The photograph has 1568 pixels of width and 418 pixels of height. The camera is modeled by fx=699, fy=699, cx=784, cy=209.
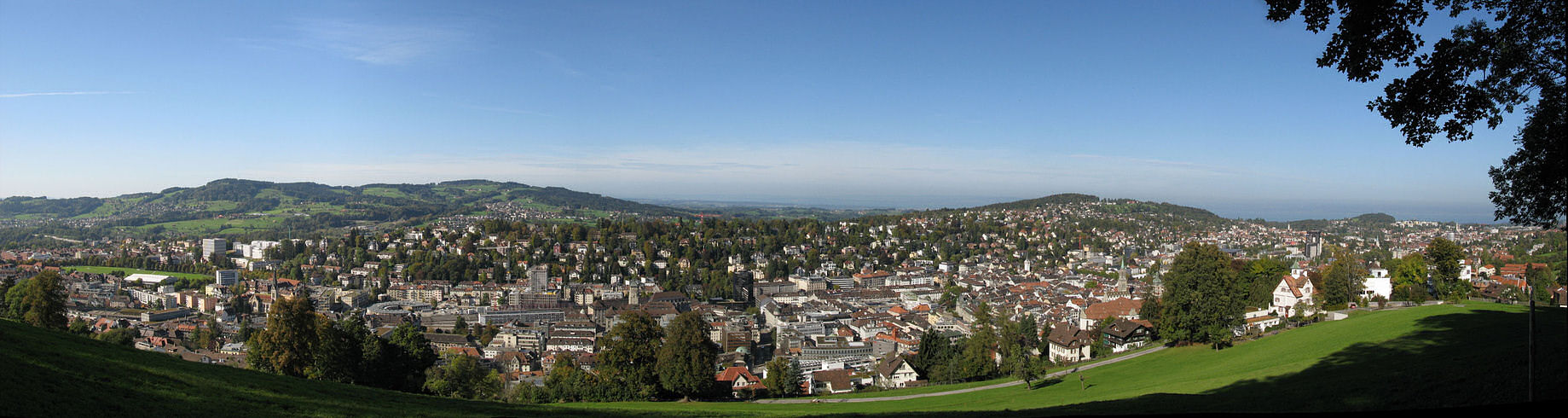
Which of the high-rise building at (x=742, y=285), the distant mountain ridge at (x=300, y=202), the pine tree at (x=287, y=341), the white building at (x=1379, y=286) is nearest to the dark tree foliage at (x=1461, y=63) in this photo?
the pine tree at (x=287, y=341)

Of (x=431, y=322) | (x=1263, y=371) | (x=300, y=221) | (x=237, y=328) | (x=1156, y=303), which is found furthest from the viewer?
(x=300, y=221)

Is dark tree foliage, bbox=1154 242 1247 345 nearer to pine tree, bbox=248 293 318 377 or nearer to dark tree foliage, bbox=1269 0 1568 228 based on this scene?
dark tree foliage, bbox=1269 0 1568 228

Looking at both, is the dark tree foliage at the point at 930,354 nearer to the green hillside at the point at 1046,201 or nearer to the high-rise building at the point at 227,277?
the high-rise building at the point at 227,277

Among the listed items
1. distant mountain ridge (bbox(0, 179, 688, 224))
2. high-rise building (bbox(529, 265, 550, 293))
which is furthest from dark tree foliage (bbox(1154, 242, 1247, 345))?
distant mountain ridge (bbox(0, 179, 688, 224))

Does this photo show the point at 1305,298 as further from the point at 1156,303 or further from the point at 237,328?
the point at 237,328

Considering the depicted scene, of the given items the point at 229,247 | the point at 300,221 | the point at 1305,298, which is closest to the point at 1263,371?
the point at 1305,298
